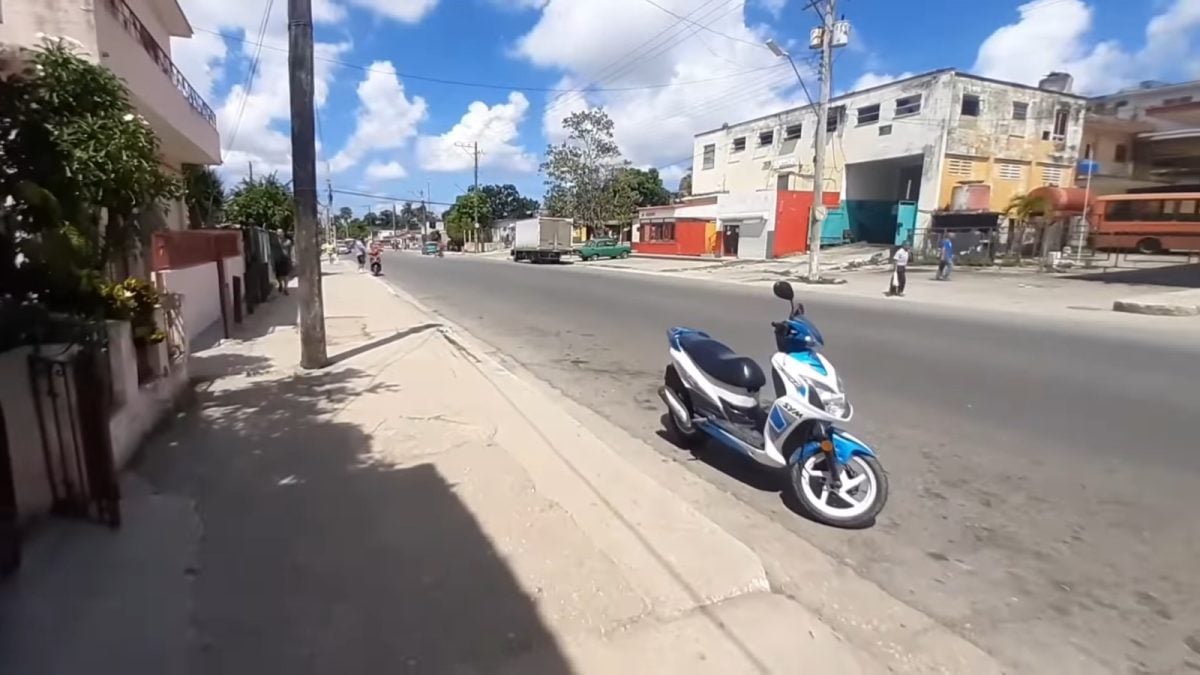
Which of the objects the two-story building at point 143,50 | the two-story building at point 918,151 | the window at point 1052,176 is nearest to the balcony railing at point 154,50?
the two-story building at point 143,50

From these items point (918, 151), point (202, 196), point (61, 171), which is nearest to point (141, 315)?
point (61, 171)

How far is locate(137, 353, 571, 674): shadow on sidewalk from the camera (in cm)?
241

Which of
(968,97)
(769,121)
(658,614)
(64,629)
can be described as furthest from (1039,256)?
(64,629)

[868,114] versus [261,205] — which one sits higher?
[868,114]

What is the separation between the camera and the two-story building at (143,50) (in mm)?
7289

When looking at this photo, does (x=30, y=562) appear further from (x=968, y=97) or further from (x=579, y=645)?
(x=968, y=97)

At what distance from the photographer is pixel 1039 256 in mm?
26891

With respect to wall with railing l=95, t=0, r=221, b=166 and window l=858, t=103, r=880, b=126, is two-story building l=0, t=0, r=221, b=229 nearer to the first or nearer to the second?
wall with railing l=95, t=0, r=221, b=166

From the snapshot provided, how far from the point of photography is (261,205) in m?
26.9

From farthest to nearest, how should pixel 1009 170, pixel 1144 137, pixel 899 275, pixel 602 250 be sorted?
pixel 602 250, pixel 1009 170, pixel 1144 137, pixel 899 275

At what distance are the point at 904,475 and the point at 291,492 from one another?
4051 millimetres

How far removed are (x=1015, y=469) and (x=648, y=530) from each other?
291 cm

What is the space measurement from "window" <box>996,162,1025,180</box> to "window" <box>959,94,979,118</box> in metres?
2.93

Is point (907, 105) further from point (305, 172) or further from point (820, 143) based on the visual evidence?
point (305, 172)
